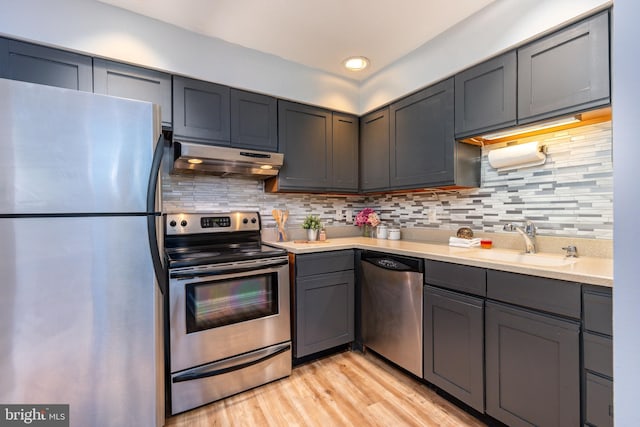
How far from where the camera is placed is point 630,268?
47 centimetres

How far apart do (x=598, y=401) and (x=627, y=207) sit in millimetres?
1143

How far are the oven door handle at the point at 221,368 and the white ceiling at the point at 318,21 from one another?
7.32 feet

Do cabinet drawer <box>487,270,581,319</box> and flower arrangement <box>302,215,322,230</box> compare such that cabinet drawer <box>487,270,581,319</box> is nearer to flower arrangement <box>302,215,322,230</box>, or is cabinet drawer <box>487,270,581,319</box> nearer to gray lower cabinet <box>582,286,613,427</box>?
gray lower cabinet <box>582,286,613,427</box>

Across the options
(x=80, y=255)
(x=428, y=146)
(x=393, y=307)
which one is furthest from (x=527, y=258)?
(x=80, y=255)

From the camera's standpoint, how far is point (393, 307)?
198cm

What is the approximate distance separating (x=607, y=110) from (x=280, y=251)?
197cm

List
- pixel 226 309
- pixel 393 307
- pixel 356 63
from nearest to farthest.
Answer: pixel 226 309
pixel 393 307
pixel 356 63

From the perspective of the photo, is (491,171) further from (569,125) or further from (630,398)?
(630,398)

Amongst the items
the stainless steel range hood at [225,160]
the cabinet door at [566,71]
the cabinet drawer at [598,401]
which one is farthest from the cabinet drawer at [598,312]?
the stainless steel range hood at [225,160]

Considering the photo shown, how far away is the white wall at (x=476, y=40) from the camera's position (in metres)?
1.47

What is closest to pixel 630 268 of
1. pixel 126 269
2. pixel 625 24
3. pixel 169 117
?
pixel 625 24

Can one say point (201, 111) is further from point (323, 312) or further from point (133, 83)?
point (323, 312)

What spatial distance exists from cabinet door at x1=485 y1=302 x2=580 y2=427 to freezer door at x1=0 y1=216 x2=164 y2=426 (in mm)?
1728

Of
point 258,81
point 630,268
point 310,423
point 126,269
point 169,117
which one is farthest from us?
point 258,81
